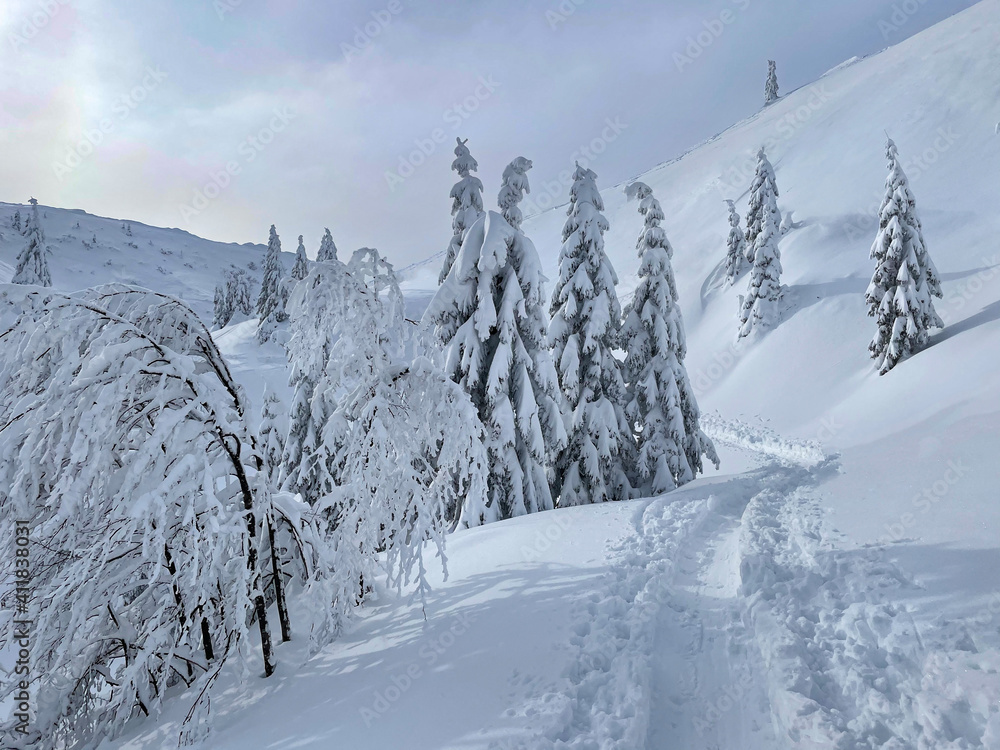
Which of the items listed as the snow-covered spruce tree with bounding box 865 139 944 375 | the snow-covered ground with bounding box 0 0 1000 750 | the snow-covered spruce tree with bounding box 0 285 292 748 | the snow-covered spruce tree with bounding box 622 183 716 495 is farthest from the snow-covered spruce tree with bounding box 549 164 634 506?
the snow-covered spruce tree with bounding box 865 139 944 375

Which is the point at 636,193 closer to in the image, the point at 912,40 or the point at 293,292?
the point at 293,292

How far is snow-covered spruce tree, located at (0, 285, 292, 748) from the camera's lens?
452 cm

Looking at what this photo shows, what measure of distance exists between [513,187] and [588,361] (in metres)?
5.70

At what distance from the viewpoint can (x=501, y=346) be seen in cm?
1282

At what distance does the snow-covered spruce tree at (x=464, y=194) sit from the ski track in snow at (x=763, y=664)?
9546mm

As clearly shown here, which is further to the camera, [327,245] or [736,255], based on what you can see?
[327,245]

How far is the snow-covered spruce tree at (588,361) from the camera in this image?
49.7ft

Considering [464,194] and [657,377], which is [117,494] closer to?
[464,194]

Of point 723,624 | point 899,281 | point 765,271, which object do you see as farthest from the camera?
point 765,271

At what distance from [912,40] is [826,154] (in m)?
44.8

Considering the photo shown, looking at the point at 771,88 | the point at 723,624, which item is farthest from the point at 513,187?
the point at 771,88

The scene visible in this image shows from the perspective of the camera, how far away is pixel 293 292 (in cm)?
664

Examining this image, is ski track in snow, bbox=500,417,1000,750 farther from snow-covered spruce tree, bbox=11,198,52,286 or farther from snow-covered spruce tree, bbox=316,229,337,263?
snow-covered spruce tree, bbox=11,198,52,286

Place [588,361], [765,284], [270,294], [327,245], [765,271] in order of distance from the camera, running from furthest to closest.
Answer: [327,245]
[270,294]
[765,271]
[765,284]
[588,361]
